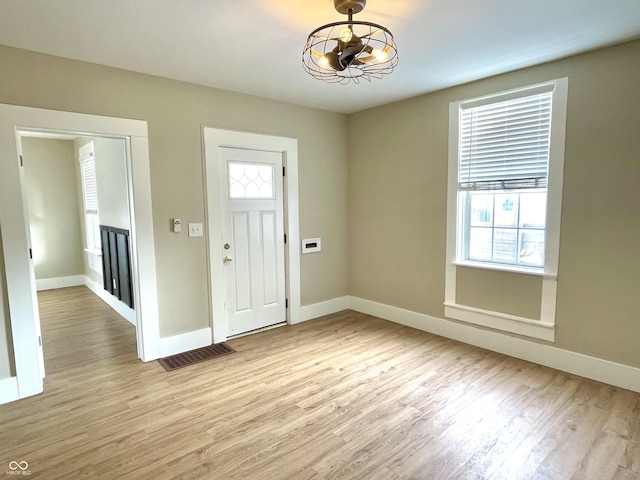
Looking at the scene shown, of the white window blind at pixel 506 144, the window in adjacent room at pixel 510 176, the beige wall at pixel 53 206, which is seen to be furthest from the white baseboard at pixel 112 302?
the white window blind at pixel 506 144

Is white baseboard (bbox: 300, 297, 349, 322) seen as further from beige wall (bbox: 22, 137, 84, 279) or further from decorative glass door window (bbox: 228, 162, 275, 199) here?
beige wall (bbox: 22, 137, 84, 279)

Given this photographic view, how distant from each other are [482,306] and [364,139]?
2.40m

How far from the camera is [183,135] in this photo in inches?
131

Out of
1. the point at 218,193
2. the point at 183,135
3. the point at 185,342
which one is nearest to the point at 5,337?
the point at 185,342

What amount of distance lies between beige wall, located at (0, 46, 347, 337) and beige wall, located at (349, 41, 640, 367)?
3.36ft

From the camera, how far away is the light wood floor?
196 cm

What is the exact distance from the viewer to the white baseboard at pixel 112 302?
435cm

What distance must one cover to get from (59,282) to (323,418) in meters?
5.98

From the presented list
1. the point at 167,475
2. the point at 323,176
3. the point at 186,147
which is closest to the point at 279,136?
the point at 323,176

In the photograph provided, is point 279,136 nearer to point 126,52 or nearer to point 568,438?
point 126,52

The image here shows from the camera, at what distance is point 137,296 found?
318 centimetres

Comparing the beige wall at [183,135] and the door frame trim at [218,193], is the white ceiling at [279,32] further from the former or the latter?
the door frame trim at [218,193]

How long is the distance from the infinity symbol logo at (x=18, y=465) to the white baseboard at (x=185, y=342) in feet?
4.46

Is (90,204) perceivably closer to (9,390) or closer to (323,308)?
(9,390)
